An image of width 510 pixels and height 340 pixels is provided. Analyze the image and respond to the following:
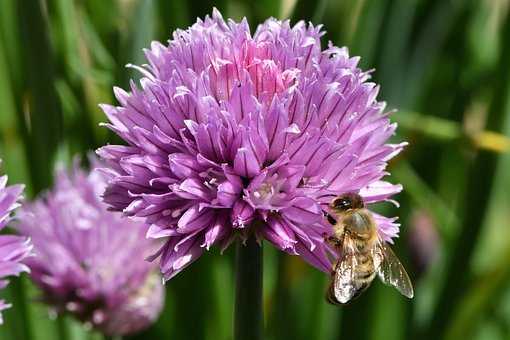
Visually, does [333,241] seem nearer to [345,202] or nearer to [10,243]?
[345,202]

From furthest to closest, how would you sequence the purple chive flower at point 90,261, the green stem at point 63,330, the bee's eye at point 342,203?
1. the green stem at point 63,330
2. the purple chive flower at point 90,261
3. the bee's eye at point 342,203

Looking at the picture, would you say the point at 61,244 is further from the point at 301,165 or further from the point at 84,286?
the point at 301,165

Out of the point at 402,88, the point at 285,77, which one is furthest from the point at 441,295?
the point at 285,77

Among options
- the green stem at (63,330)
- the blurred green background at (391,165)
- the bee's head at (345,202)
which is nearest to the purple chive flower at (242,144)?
the bee's head at (345,202)

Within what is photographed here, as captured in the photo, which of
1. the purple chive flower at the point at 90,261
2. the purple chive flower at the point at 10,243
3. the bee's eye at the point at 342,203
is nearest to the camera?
the purple chive flower at the point at 10,243

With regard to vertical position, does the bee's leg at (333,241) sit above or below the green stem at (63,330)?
above

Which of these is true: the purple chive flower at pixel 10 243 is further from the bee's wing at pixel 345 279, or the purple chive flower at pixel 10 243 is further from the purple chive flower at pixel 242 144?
the bee's wing at pixel 345 279

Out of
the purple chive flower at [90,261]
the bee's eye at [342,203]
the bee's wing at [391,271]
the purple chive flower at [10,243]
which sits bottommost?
the purple chive flower at [90,261]
